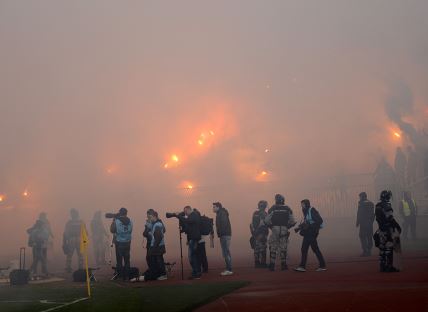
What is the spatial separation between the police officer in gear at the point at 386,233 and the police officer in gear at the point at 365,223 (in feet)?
16.0

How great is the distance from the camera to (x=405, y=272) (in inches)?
479

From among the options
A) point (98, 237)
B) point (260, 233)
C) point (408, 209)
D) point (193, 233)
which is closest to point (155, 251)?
point (193, 233)

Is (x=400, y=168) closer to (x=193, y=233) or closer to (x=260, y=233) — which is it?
(x=260, y=233)

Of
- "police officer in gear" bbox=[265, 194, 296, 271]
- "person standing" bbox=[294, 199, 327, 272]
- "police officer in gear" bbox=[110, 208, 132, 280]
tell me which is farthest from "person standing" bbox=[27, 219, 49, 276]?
"person standing" bbox=[294, 199, 327, 272]

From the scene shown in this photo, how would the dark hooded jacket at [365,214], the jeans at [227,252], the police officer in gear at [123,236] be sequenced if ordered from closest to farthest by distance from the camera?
1. the jeans at [227,252]
2. the police officer in gear at [123,236]
3. the dark hooded jacket at [365,214]

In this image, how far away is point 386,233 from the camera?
1259cm

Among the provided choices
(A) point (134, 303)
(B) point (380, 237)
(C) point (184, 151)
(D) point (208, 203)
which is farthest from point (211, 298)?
(C) point (184, 151)

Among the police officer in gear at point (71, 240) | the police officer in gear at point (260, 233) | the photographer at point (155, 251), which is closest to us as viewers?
the photographer at point (155, 251)

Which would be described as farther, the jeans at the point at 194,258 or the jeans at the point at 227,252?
the jeans at the point at 227,252

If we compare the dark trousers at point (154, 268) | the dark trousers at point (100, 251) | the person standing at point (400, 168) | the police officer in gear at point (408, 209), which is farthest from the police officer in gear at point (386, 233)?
the person standing at point (400, 168)

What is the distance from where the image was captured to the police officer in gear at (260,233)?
1550 cm

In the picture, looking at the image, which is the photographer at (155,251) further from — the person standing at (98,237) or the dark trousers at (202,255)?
the person standing at (98,237)

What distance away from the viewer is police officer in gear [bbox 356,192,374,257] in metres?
17.5

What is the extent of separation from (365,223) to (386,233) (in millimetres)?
5286
